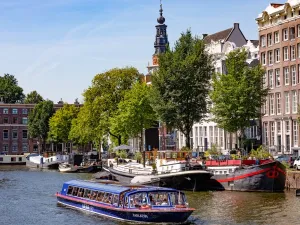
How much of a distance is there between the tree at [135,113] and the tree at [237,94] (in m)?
24.4

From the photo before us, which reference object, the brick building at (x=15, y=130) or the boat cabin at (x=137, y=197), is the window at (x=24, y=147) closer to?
the brick building at (x=15, y=130)

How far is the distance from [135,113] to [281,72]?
78.6 feet

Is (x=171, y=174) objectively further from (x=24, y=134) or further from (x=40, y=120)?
(x=24, y=134)

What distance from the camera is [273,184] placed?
197 feet

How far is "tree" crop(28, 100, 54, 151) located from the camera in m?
159

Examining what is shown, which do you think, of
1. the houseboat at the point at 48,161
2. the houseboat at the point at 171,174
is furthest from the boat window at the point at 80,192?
the houseboat at the point at 48,161

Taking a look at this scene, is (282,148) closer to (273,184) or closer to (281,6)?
(281,6)

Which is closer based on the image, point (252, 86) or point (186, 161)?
point (186, 161)

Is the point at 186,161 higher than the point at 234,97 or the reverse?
the reverse

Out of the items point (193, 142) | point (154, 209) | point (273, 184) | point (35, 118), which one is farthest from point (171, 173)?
point (35, 118)

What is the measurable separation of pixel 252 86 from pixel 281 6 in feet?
47.3

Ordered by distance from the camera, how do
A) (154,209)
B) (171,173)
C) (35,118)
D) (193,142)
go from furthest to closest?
(35,118)
(193,142)
(171,173)
(154,209)

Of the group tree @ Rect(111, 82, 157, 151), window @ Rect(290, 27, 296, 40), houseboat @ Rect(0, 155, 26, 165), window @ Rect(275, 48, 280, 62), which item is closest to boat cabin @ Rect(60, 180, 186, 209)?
window @ Rect(290, 27, 296, 40)

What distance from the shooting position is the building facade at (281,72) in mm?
81312
